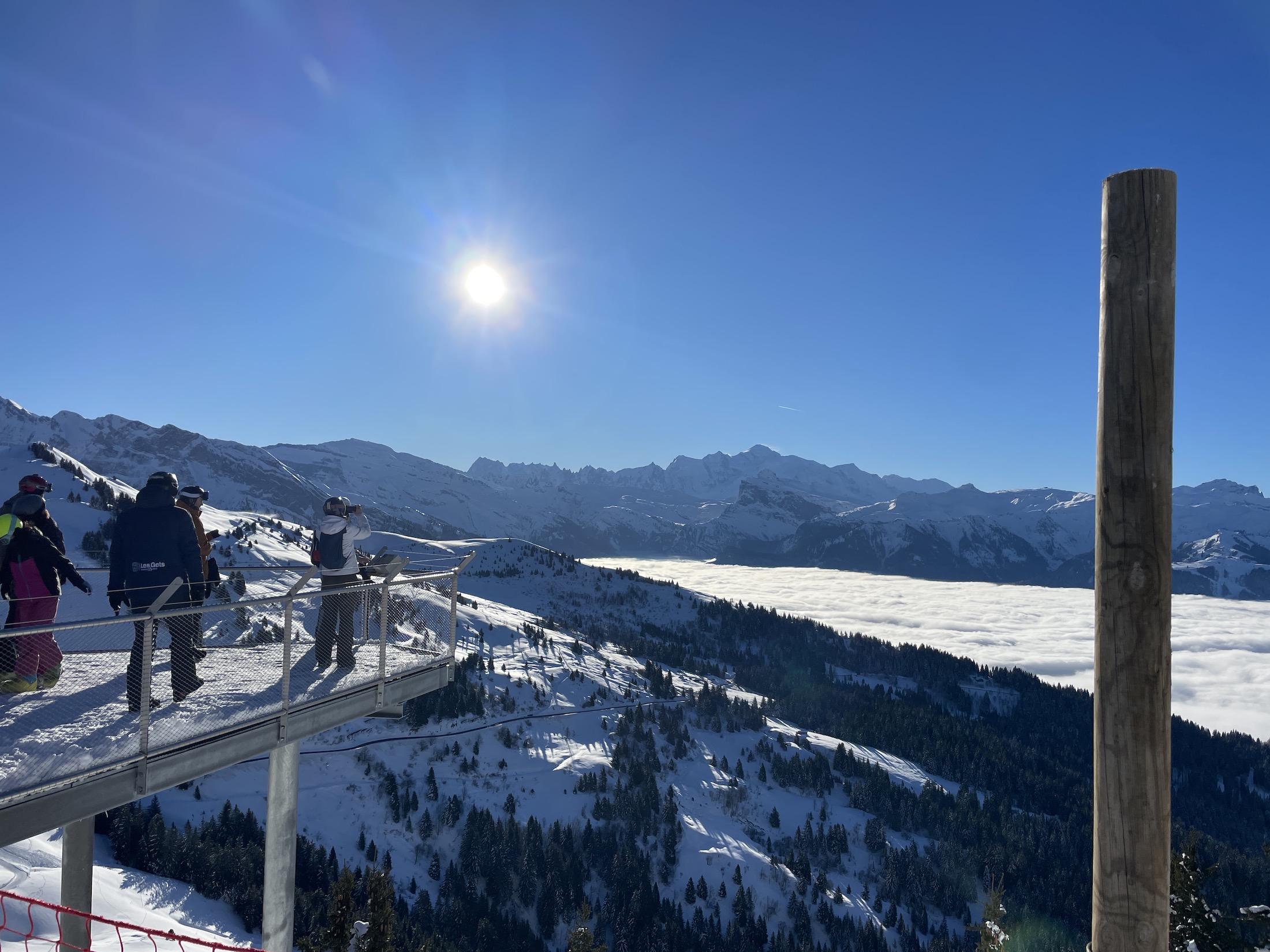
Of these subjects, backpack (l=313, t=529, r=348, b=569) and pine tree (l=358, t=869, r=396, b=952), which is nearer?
backpack (l=313, t=529, r=348, b=569)

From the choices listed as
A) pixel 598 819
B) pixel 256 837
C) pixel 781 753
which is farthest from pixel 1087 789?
pixel 256 837

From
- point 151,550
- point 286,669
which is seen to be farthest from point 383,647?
point 151,550

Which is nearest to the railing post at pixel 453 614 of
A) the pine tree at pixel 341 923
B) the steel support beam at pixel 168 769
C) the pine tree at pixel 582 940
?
the steel support beam at pixel 168 769

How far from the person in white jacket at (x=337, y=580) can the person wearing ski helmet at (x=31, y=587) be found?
3528mm

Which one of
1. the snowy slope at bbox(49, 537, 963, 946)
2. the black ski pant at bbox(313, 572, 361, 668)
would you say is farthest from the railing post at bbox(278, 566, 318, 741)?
the snowy slope at bbox(49, 537, 963, 946)

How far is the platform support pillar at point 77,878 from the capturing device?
10258 millimetres

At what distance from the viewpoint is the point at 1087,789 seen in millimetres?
174500

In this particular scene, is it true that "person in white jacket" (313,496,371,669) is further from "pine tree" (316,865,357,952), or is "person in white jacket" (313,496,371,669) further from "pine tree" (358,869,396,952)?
"pine tree" (358,869,396,952)

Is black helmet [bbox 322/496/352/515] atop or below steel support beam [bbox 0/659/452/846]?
atop

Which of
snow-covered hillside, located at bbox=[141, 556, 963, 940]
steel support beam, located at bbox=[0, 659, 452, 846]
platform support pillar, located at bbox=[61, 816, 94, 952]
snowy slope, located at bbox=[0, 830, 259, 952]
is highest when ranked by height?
steel support beam, located at bbox=[0, 659, 452, 846]

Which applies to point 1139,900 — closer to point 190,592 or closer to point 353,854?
point 190,592

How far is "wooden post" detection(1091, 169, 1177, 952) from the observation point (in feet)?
11.5

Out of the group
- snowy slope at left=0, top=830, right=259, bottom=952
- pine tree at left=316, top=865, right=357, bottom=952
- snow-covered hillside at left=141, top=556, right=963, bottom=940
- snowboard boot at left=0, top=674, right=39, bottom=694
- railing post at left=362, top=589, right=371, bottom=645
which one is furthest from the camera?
snow-covered hillside at left=141, top=556, right=963, bottom=940

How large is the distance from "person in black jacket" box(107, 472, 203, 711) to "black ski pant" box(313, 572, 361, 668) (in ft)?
8.58
